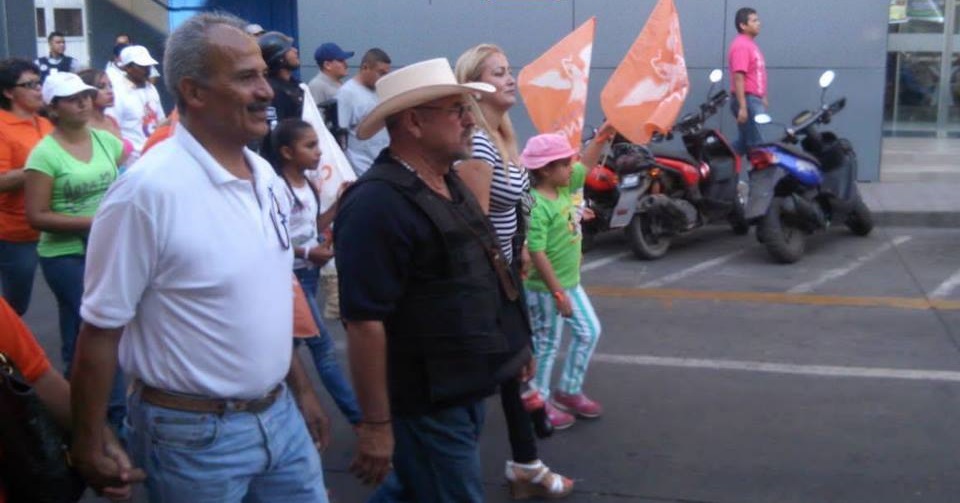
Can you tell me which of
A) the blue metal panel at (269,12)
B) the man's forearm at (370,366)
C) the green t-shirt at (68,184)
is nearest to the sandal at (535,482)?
the man's forearm at (370,366)

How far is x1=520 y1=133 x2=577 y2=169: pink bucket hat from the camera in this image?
5.08m

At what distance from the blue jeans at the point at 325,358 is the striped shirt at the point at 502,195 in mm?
1115

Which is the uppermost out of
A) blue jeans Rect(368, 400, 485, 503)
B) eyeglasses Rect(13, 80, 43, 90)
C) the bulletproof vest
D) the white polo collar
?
the white polo collar

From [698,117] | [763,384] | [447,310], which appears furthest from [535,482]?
[698,117]

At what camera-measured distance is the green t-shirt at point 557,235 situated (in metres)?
5.09

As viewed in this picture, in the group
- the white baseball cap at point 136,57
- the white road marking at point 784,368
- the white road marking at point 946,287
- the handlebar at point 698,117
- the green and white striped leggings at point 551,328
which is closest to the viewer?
the green and white striped leggings at point 551,328

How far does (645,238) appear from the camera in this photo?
9586 mm

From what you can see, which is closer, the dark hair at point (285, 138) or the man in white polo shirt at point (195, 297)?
the man in white polo shirt at point (195, 297)

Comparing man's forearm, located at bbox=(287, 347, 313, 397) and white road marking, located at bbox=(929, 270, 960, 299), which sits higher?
man's forearm, located at bbox=(287, 347, 313, 397)

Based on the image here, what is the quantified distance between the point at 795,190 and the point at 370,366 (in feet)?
22.5

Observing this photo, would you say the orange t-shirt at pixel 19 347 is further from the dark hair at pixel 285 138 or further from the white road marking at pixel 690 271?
the white road marking at pixel 690 271

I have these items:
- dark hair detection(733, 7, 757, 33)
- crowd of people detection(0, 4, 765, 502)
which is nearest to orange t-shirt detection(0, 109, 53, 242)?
crowd of people detection(0, 4, 765, 502)

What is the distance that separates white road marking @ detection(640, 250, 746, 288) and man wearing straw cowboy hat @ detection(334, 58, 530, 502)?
550 centimetres

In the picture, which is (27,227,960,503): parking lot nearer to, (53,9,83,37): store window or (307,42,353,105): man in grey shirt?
(307,42,353,105): man in grey shirt
